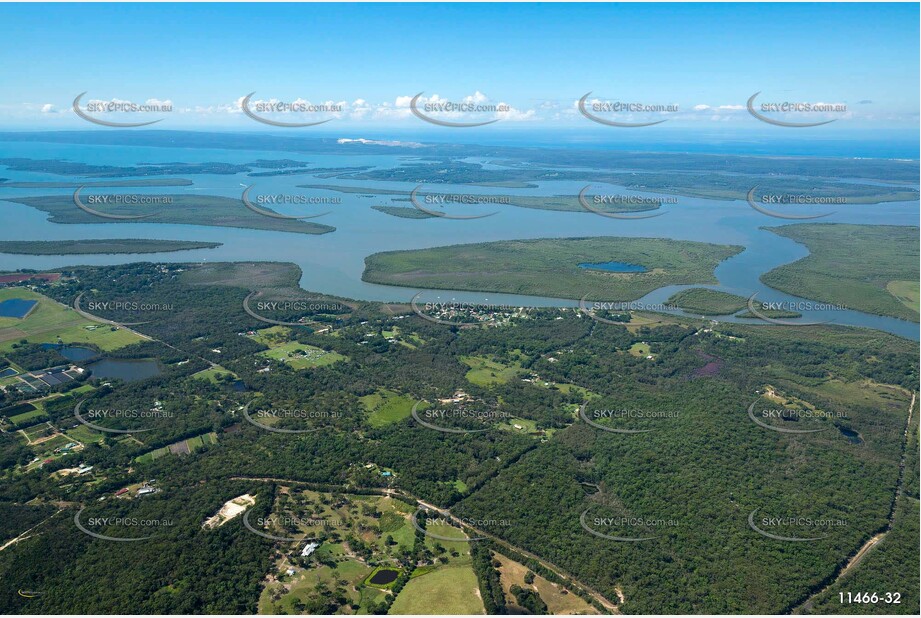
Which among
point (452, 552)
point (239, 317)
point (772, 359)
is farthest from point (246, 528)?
point (772, 359)

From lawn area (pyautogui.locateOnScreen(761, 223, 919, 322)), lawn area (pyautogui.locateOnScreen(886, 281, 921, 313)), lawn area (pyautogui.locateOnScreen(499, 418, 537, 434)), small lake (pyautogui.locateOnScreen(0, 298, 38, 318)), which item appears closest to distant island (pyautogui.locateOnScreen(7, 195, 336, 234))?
small lake (pyautogui.locateOnScreen(0, 298, 38, 318))

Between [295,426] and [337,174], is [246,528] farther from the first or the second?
[337,174]

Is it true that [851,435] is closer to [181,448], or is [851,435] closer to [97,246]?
[181,448]

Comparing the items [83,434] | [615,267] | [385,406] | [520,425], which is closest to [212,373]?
[83,434]

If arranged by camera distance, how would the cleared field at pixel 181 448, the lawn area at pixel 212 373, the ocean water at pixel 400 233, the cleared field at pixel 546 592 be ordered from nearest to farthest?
the cleared field at pixel 546 592 → the cleared field at pixel 181 448 → the lawn area at pixel 212 373 → the ocean water at pixel 400 233

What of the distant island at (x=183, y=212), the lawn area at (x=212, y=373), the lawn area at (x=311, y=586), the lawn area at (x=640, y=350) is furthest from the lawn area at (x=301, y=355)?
the distant island at (x=183, y=212)

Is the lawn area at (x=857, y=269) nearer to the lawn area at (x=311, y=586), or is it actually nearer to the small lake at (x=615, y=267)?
the small lake at (x=615, y=267)
